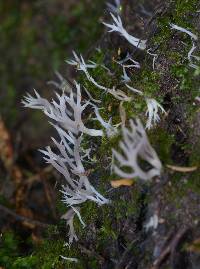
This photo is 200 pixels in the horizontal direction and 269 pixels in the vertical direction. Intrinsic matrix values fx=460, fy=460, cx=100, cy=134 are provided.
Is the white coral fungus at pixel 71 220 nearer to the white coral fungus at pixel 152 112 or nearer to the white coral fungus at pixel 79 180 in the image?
the white coral fungus at pixel 79 180

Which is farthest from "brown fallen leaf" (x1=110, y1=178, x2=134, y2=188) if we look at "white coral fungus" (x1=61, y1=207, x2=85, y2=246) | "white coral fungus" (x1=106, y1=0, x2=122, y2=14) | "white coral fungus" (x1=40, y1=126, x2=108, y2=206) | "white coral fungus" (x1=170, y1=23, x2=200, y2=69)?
"white coral fungus" (x1=106, y1=0, x2=122, y2=14)

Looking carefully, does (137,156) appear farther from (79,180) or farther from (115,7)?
(115,7)

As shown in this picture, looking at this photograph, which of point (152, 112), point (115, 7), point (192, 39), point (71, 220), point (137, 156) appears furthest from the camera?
point (115, 7)

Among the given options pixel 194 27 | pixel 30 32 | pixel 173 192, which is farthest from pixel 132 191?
pixel 30 32

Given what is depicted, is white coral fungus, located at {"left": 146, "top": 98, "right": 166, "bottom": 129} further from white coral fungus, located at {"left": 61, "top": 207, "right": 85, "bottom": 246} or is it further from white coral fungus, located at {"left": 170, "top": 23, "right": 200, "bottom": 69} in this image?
white coral fungus, located at {"left": 61, "top": 207, "right": 85, "bottom": 246}

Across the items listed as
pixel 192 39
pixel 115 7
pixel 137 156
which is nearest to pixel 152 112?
pixel 137 156

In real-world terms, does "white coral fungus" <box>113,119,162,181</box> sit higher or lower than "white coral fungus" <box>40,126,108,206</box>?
higher

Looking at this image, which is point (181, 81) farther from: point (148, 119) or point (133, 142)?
point (133, 142)

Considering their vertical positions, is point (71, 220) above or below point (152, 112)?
below

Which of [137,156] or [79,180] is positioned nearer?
[137,156]

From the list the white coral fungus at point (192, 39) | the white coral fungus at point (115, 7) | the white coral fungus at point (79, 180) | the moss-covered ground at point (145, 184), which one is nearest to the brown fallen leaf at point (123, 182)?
the moss-covered ground at point (145, 184)
